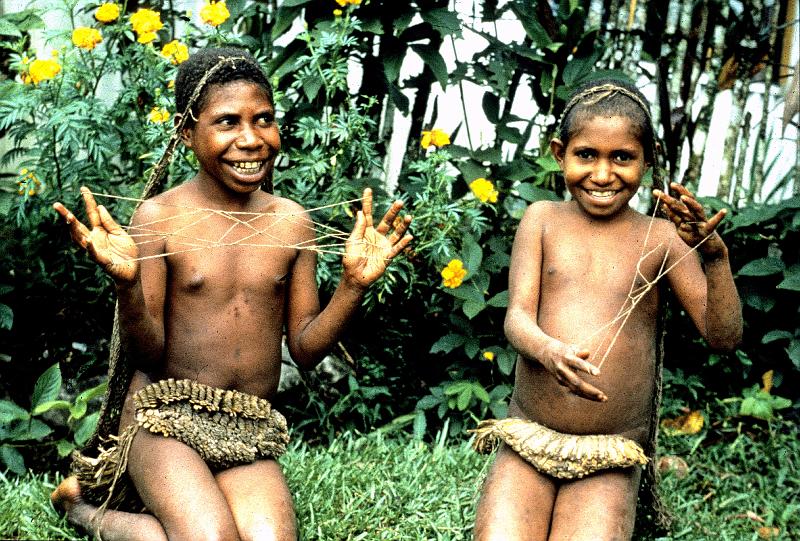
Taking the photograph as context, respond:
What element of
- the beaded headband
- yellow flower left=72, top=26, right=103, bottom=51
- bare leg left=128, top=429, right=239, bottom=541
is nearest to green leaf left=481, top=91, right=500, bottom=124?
the beaded headband

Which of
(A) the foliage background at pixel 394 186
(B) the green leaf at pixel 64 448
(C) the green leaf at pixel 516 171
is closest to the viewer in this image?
(B) the green leaf at pixel 64 448

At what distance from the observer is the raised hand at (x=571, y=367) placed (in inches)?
98.0

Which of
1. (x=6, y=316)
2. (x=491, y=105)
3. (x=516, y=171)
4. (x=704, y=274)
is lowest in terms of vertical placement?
(x=6, y=316)

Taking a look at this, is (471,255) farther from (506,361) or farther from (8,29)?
(8,29)

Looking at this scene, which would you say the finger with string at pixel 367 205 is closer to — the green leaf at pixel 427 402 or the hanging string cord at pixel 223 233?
the hanging string cord at pixel 223 233

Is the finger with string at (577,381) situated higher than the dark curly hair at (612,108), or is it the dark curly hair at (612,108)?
the dark curly hair at (612,108)

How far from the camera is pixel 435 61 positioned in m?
4.10

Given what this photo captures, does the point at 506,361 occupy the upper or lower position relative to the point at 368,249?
lower

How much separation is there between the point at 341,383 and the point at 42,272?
127cm

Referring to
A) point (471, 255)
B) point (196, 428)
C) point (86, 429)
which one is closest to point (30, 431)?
point (86, 429)

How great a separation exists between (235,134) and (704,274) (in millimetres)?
1403

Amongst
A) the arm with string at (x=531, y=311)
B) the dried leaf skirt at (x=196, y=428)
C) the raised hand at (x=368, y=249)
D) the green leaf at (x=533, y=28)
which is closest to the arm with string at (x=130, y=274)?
the dried leaf skirt at (x=196, y=428)

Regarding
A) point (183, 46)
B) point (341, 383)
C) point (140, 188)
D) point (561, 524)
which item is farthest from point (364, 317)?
point (561, 524)

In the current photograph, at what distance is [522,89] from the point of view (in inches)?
207
